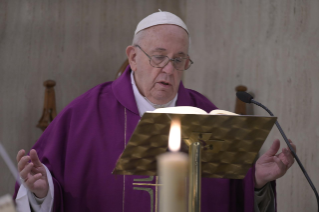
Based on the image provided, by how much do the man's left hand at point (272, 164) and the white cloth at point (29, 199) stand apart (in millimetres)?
1321

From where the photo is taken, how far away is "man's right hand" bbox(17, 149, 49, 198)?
207 centimetres

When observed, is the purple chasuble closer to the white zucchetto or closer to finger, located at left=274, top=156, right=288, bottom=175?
finger, located at left=274, top=156, right=288, bottom=175

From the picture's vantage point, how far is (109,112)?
3248 millimetres

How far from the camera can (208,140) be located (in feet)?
5.15

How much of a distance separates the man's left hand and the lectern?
1.89 feet

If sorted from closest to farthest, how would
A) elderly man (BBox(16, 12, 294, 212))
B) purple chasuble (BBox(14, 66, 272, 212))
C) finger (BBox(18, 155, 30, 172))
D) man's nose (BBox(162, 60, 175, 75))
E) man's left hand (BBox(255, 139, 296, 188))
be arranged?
finger (BBox(18, 155, 30, 172))
man's left hand (BBox(255, 139, 296, 188))
elderly man (BBox(16, 12, 294, 212))
purple chasuble (BBox(14, 66, 272, 212))
man's nose (BBox(162, 60, 175, 75))

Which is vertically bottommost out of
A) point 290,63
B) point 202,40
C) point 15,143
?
point 15,143

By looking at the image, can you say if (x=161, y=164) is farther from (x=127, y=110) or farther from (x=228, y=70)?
(x=228, y=70)

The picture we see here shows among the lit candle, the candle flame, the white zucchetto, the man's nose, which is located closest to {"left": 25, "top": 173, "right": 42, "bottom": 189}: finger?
the candle flame

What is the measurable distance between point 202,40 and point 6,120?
9.22 feet

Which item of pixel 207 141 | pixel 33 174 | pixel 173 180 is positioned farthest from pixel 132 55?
pixel 173 180

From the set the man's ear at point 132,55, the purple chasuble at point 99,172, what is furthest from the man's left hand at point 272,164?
the man's ear at point 132,55

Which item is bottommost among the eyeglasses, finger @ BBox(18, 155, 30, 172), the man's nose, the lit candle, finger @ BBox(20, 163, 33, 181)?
finger @ BBox(20, 163, 33, 181)

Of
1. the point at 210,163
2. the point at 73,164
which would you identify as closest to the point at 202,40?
the point at 73,164
